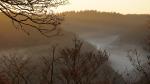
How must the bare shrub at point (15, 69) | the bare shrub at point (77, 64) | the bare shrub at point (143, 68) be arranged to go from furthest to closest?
1. the bare shrub at point (15, 69)
2. the bare shrub at point (77, 64)
3. the bare shrub at point (143, 68)

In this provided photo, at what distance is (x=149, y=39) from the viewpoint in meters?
34.1

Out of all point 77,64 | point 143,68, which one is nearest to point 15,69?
point 77,64

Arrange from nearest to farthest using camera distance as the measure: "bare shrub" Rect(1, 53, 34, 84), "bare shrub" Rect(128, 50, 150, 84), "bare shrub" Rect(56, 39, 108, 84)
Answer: "bare shrub" Rect(128, 50, 150, 84)
"bare shrub" Rect(56, 39, 108, 84)
"bare shrub" Rect(1, 53, 34, 84)

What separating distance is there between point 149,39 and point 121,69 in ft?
446

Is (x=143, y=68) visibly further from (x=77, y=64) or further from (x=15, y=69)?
(x=15, y=69)

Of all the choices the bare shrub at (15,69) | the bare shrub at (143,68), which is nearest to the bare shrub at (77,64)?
the bare shrub at (143,68)

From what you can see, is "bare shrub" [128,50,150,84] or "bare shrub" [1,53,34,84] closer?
"bare shrub" [128,50,150,84]

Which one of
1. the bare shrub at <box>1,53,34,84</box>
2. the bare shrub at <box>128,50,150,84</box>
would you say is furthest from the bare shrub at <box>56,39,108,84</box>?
the bare shrub at <box>1,53,34,84</box>

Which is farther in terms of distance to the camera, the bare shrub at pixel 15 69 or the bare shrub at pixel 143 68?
the bare shrub at pixel 15 69

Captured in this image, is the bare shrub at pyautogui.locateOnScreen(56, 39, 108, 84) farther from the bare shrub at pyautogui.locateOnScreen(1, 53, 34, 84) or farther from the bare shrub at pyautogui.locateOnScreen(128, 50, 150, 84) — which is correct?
the bare shrub at pyautogui.locateOnScreen(1, 53, 34, 84)

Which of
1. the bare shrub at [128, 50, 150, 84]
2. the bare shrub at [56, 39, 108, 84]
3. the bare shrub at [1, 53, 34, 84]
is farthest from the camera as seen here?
the bare shrub at [1, 53, 34, 84]

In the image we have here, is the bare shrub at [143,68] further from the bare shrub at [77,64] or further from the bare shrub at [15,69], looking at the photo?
the bare shrub at [15,69]

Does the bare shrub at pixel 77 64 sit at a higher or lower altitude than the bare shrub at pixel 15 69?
higher

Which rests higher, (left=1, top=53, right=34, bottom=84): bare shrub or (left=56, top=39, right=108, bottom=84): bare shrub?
(left=56, top=39, right=108, bottom=84): bare shrub
